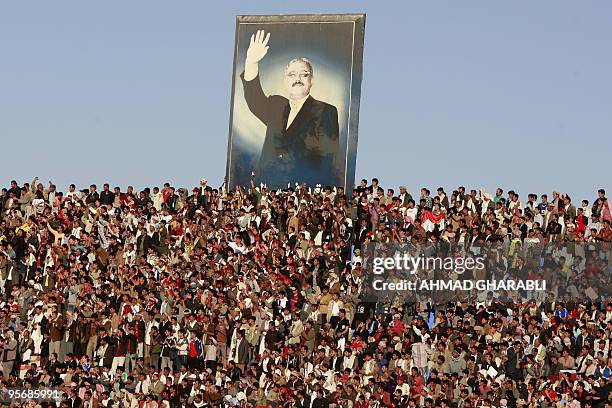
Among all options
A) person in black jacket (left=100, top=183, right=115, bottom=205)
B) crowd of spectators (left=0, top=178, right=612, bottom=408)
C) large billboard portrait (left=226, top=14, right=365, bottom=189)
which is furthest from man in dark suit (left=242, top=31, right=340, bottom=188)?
person in black jacket (left=100, top=183, right=115, bottom=205)

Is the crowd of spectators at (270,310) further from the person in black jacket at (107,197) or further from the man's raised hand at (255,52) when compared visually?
the man's raised hand at (255,52)

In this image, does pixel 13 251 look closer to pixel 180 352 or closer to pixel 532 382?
pixel 180 352

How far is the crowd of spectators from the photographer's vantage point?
4262cm

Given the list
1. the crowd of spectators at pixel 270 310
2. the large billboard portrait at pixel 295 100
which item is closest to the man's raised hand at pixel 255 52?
the large billboard portrait at pixel 295 100

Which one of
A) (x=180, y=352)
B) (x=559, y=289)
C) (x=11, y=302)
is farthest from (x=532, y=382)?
(x=11, y=302)

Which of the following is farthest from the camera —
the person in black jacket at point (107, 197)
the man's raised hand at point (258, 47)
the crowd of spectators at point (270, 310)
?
the man's raised hand at point (258, 47)

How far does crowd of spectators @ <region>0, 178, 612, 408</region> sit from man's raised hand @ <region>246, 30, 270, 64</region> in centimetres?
503

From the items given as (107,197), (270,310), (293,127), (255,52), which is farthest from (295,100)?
(270,310)

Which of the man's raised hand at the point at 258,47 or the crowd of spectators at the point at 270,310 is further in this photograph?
the man's raised hand at the point at 258,47

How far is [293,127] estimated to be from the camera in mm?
56406

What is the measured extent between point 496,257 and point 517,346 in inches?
166

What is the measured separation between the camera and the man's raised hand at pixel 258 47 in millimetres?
56969

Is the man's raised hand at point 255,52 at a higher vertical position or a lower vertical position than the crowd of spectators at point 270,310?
higher

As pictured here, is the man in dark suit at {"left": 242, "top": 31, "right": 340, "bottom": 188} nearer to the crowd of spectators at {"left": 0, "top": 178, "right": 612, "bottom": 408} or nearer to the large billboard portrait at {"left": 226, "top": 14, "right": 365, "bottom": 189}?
the large billboard portrait at {"left": 226, "top": 14, "right": 365, "bottom": 189}
